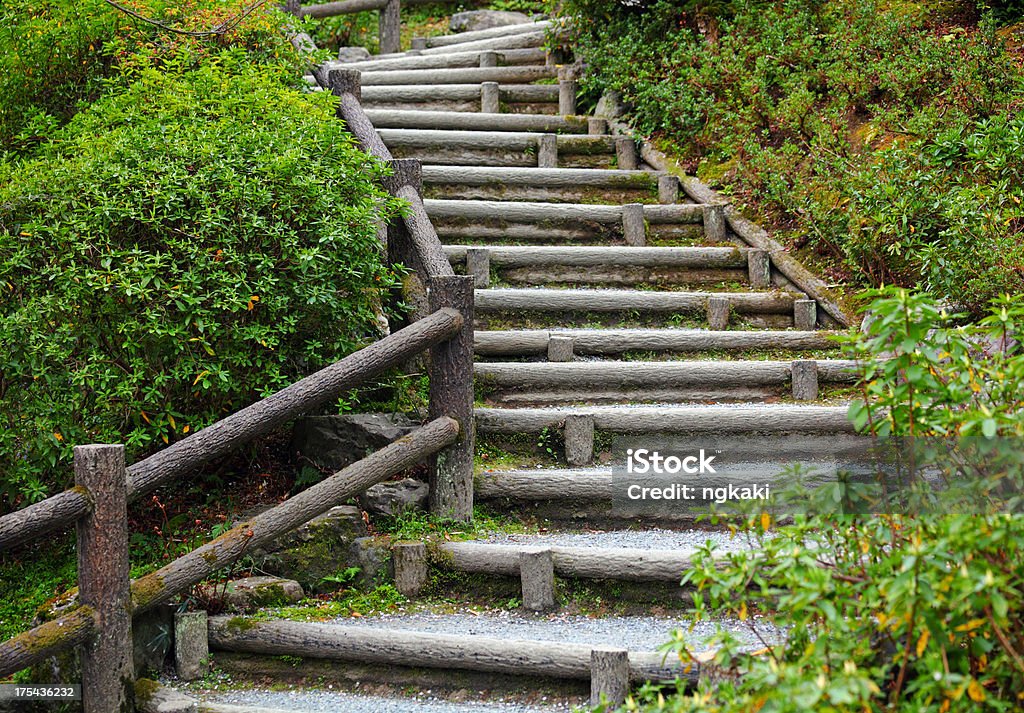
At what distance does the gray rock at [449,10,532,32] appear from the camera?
40.8 ft

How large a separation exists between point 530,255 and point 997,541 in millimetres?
4790

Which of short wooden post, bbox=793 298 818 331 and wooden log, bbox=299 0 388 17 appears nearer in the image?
short wooden post, bbox=793 298 818 331

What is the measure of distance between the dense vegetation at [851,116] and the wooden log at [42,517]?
169 inches

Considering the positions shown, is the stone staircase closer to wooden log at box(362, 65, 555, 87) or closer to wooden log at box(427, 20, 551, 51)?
wooden log at box(362, 65, 555, 87)

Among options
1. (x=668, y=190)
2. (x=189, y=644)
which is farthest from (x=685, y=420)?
(x=668, y=190)

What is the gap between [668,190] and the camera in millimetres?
7738

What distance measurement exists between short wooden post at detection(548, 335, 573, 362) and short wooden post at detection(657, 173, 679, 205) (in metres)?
2.15

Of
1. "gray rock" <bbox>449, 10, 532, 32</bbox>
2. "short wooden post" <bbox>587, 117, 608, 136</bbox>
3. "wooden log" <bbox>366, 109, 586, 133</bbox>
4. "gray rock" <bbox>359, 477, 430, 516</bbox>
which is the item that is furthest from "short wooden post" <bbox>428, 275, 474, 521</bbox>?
"gray rock" <bbox>449, 10, 532, 32</bbox>

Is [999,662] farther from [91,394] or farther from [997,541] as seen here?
[91,394]

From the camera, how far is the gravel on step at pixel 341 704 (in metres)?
3.94

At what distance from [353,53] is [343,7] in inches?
18.8

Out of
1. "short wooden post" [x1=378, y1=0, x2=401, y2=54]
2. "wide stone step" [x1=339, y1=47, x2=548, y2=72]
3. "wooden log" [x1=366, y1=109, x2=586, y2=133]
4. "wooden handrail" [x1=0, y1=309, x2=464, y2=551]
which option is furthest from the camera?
"short wooden post" [x1=378, y1=0, x2=401, y2=54]

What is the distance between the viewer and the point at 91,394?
4.75 m

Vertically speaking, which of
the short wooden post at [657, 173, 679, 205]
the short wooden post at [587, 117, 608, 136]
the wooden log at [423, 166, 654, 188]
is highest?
the short wooden post at [587, 117, 608, 136]
